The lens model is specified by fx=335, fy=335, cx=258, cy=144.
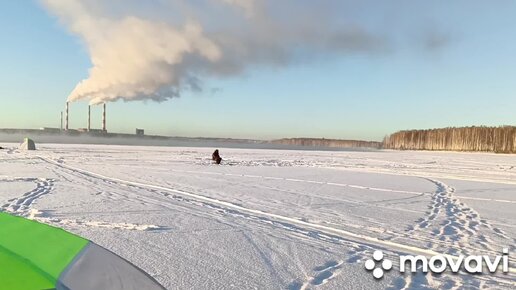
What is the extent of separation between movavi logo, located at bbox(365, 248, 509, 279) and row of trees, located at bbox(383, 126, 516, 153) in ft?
283

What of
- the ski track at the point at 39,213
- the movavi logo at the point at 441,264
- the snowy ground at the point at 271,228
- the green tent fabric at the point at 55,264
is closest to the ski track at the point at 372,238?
the snowy ground at the point at 271,228

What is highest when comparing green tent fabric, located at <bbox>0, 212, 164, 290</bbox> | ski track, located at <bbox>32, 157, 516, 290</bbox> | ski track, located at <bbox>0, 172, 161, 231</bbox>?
green tent fabric, located at <bbox>0, 212, 164, 290</bbox>

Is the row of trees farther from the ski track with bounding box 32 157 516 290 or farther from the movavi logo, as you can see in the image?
the movavi logo

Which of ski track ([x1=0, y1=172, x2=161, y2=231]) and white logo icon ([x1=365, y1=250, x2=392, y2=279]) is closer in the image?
white logo icon ([x1=365, y1=250, x2=392, y2=279])

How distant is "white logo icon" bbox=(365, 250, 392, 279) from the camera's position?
12.8 feet

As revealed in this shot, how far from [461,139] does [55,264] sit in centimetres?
10930

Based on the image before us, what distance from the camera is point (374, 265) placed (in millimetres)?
4145

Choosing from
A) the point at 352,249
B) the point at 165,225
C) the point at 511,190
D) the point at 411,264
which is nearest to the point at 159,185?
the point at 165,225

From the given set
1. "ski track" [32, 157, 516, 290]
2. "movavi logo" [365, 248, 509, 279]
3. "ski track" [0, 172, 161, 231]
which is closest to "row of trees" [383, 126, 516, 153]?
"ski track" [32, 157, 516, 290]

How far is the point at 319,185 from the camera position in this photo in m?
12.0

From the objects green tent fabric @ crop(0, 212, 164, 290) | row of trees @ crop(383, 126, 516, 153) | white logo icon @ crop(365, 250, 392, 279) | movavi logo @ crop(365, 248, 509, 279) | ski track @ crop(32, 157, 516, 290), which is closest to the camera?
green tent fabric @ crop(0, 212, 164, 290)

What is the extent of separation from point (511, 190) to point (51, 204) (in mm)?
14438

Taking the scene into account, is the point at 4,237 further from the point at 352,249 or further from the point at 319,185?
the point at 319,185

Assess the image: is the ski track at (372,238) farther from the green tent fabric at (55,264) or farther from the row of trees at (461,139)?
the row of trees at (461,139)
